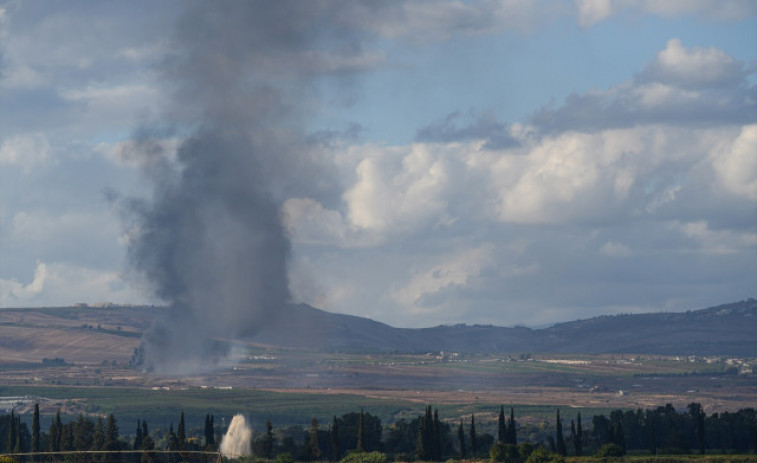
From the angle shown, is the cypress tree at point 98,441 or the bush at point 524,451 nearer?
the bush at point 524,451

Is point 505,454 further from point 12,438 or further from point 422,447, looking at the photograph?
point 12,438

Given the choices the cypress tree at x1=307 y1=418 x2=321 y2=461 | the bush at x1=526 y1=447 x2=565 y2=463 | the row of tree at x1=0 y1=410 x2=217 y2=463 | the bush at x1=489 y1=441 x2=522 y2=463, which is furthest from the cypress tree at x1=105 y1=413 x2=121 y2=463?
the bush at x1=526 y1=447 x2=565 y2=463

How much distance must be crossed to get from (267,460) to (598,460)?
160 feet

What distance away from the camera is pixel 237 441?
192 metres

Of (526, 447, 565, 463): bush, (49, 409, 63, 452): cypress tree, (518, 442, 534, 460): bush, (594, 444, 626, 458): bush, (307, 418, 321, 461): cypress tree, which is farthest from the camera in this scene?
(49, 409, 63, 452): cypress tree

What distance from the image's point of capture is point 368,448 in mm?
195500

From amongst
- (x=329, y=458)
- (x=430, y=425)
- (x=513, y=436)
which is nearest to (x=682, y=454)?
(x=513, y=436)

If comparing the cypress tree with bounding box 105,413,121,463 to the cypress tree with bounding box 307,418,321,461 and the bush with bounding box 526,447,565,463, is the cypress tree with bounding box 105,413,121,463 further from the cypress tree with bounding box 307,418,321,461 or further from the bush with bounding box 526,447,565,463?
the bush with bounding box 526,447,565,463

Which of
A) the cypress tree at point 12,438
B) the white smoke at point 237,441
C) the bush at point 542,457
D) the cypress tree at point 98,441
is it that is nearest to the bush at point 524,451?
the bush at point 542,457

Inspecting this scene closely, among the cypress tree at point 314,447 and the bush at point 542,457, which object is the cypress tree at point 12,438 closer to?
the cypress tree at point 314,447

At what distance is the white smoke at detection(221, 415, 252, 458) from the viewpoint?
18800 cm

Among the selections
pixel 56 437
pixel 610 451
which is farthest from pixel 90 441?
pixel 610 451

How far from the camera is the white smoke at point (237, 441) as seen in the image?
617 ft

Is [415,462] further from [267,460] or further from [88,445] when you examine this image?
[88,445]
